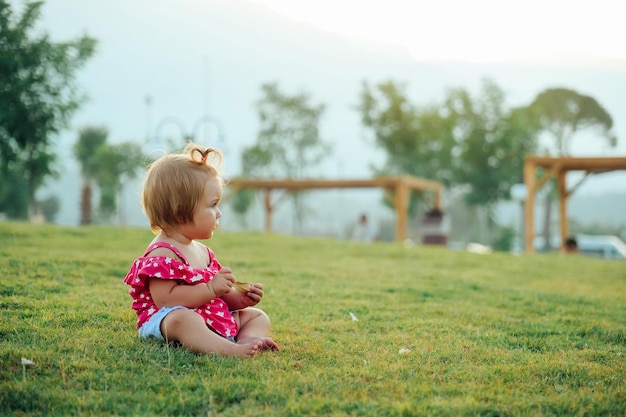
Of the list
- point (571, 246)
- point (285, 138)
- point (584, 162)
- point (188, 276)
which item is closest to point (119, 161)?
point (285, 138)

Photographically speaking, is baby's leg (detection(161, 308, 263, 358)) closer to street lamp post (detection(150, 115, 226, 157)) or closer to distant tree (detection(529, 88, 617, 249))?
street lamp post (detection(150, 115, 226, 157))

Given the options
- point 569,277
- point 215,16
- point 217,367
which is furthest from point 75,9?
point 217,367

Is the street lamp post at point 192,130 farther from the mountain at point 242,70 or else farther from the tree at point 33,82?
the mountain at point 242,70

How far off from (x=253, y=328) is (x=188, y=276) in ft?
1.67

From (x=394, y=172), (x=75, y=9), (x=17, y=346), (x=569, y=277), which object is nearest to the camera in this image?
(x=17, y=346)

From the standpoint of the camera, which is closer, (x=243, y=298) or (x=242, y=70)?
(x=243, y=298)

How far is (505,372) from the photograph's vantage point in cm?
324

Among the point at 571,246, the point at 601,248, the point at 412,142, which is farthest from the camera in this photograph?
the point at 412,142

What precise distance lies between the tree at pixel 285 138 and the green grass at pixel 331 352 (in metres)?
43.5

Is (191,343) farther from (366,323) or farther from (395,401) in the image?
(366,323)

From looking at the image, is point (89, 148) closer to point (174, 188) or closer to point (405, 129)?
point (405, 129)

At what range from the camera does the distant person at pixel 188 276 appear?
3.42 m

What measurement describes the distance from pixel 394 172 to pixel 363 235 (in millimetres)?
28279

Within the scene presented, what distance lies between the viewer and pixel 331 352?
3568mm
